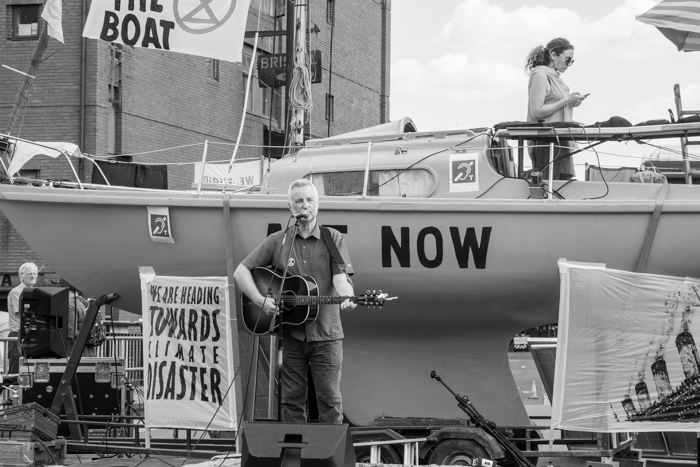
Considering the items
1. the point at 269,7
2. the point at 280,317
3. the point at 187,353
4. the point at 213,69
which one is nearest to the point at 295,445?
the point at 280,317

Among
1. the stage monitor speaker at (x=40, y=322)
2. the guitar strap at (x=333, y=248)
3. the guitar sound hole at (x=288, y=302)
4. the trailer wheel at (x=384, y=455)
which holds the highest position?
the guitar strap at (x=333, y=248)

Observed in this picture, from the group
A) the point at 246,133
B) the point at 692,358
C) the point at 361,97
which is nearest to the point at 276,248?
the point at 692,358

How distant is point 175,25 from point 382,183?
217cm

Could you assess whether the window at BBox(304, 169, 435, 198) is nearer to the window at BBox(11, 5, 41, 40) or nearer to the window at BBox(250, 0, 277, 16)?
the window at BBox(11, 5, 41, 40)

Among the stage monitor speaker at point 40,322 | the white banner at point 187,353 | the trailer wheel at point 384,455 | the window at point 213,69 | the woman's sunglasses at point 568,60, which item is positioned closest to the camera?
the trailer wheel at point 384,455

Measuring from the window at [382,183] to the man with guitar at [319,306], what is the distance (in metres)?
2.09

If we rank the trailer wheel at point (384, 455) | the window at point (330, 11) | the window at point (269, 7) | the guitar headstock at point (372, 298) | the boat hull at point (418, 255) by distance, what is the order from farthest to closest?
1. the window at point (330, 11)
2. the window at point (269, 7)
3. the boat hull at point (418, 255)
4. the trailer wheel at point (384, 455)
5. the guitar headstock at point (372, 298)

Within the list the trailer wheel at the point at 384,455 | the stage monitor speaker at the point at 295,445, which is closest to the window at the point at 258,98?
the trailer wheel at the point at 384,455

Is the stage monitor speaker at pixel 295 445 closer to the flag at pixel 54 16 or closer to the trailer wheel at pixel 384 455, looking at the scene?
the trailer wheel at pixel 384 455

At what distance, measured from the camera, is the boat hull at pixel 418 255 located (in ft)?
24.4

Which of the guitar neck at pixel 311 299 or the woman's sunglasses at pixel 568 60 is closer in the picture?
the guitar neck at pixel 311 299

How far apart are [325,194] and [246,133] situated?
757 inches

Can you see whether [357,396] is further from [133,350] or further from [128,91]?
[128,91]

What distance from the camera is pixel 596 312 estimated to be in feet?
22.5
